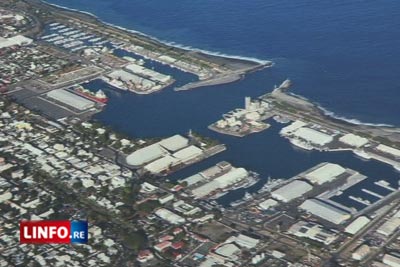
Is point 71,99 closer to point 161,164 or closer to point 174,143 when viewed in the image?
point 174,143

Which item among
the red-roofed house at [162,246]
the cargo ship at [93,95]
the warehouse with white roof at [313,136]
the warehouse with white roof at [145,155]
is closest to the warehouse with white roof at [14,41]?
the cargo ship at [93,95]

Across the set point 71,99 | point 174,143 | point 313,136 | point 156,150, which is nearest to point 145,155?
point 156,150

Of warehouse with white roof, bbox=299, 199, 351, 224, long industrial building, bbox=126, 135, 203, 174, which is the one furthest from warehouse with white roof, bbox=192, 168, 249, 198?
warehouse with white roof, bbox=299, 199, 351, 224

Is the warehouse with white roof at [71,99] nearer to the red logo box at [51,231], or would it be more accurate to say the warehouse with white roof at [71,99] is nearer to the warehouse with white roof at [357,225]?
the warehouse with white roof at [357,225]

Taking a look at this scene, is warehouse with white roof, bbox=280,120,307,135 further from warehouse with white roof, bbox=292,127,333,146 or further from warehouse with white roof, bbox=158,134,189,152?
warehouse with white roof, bbox=158,134,189,152

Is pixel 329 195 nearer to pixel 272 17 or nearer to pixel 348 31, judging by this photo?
pixel 348 31
